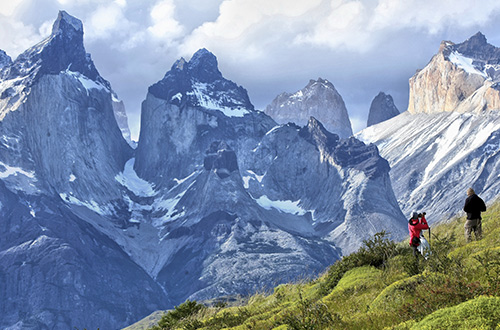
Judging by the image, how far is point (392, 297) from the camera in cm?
1609

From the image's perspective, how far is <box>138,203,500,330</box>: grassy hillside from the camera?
12.2 meters

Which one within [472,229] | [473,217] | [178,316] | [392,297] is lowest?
[392,297]

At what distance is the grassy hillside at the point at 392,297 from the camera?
1217 cm

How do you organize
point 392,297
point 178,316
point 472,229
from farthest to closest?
point 472,229, point 178,316, point 392,297

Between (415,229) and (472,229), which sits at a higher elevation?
(415,229)

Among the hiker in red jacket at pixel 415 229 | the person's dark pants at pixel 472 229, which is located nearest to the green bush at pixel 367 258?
the hiker in red jacket at pixel 415 229

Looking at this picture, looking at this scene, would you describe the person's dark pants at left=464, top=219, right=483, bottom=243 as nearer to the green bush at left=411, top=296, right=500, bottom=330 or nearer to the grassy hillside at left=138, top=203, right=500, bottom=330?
the grassy hillside at left=138, top=203, right=500, bottom=330

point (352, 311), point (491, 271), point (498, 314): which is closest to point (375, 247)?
point (352, 311)

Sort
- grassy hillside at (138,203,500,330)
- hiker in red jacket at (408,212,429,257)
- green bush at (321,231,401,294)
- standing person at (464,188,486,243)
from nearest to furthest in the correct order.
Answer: grassy hillside at (138,203,500,330)
hiker in red jacket at (408,212,429,257)
green bush at (321,231,401,294)
standing person at (464,188,486,243)

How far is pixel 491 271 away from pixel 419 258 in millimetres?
6044

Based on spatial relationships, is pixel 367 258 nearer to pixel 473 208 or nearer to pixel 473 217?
pixel 473 217

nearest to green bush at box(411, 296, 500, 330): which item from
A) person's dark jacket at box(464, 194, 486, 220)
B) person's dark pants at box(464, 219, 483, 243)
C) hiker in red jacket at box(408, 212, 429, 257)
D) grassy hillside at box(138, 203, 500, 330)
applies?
grassy hillside at box(138, 203, 500, 330)

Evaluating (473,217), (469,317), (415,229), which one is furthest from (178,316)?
(469,317)

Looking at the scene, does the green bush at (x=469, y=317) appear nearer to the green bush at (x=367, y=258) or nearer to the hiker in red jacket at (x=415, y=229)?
the hiker in red jacket at (x=415, y=229)
